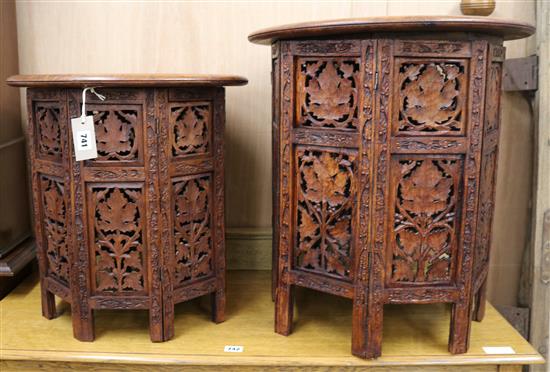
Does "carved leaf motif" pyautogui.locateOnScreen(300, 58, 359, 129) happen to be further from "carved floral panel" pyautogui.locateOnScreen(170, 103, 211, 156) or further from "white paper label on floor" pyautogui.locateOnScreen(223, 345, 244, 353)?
"white paper label on floor" pyautogui.locateOnScreen(223, 345, 244, 353)

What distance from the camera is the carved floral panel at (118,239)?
1.29 meters

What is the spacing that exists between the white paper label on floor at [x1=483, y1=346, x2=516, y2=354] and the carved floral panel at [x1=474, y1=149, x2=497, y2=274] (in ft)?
0.58

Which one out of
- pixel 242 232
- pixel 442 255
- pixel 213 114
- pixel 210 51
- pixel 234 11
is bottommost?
pixel 242 232

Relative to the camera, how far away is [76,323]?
134 cm

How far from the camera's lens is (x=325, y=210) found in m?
1.28

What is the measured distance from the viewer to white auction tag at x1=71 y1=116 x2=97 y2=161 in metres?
1.23

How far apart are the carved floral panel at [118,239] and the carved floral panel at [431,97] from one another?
61 cm

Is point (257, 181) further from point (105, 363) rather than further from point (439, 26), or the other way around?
point (439, 26)

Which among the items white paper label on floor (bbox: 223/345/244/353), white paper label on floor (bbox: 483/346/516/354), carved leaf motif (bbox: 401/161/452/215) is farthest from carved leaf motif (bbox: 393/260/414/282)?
white paper label on floor (bbox: 223/345/244/353)

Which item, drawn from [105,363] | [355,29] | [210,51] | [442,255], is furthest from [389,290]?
[210,51]

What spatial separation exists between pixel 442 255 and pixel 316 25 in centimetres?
57

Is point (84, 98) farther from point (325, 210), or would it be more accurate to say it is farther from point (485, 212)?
point (485, 212)

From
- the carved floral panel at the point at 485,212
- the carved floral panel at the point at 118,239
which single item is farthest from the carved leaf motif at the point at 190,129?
the carved floral panel at the point at 485,212

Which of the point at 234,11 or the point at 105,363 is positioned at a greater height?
the point at 234,11
